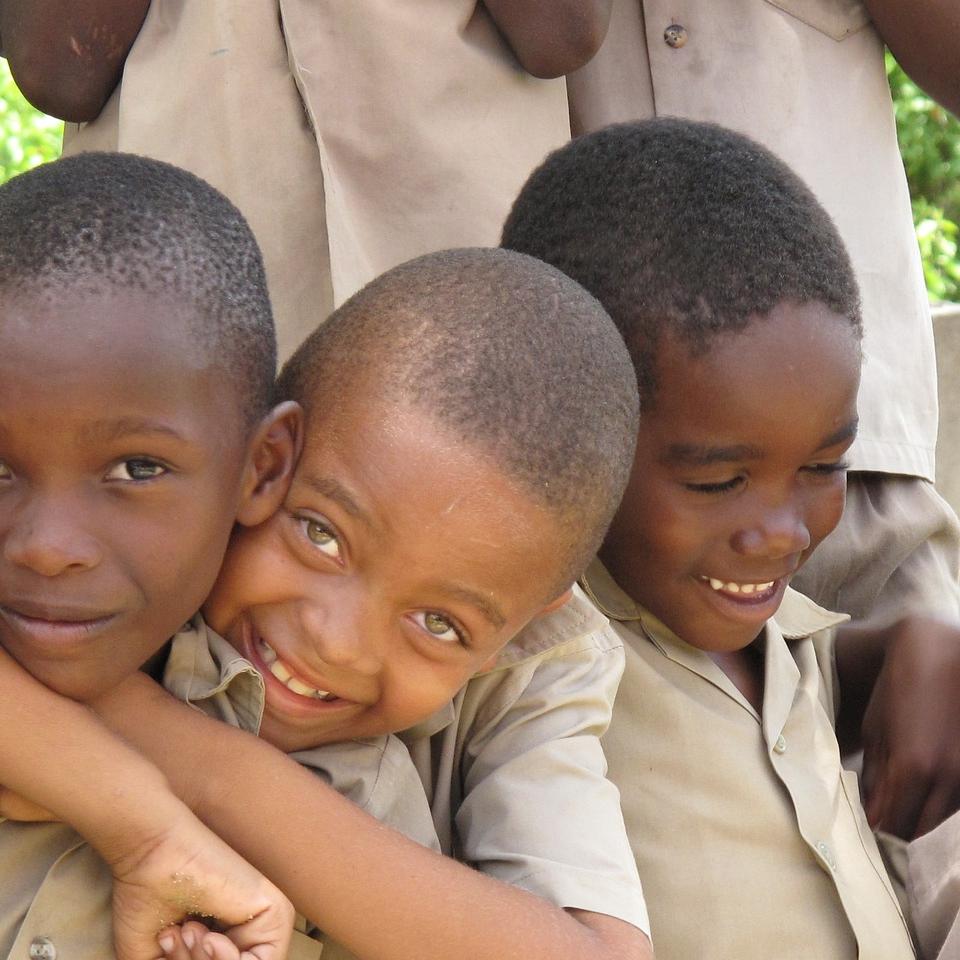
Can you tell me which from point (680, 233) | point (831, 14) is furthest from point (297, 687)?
point (831, 14)

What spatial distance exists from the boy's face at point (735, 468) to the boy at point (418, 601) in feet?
0.99

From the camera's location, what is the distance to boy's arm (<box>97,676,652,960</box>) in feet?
5.59

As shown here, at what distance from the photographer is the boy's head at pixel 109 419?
157cm

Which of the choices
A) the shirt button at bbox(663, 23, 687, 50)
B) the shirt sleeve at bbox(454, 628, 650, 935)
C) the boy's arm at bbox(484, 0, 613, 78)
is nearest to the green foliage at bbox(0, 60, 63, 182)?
the shirt button at bbox(663, 23, 687, 50)

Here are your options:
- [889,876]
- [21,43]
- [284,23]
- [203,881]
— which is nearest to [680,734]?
[889,876]

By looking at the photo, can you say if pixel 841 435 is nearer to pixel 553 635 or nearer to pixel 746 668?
pixel 746 668

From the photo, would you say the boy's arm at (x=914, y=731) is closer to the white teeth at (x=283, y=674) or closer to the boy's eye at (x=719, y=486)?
the boy's eye at (x=719, y=486)

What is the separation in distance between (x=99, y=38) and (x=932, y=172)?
5.85 metres

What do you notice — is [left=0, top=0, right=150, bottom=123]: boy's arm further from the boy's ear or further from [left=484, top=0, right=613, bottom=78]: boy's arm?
the boy's ear

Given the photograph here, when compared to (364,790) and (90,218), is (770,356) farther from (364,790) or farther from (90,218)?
(90,218)

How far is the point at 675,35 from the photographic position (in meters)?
2.74

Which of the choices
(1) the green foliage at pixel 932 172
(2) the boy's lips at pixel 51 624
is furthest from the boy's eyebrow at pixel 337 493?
(1) the green foliage at pixel 932 172

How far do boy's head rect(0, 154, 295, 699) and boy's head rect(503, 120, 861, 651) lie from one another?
0.71 metres

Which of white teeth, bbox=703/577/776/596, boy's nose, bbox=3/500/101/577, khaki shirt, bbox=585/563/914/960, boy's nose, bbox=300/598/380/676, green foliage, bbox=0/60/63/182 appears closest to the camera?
boy's nose, bbox=3/500/101/577
